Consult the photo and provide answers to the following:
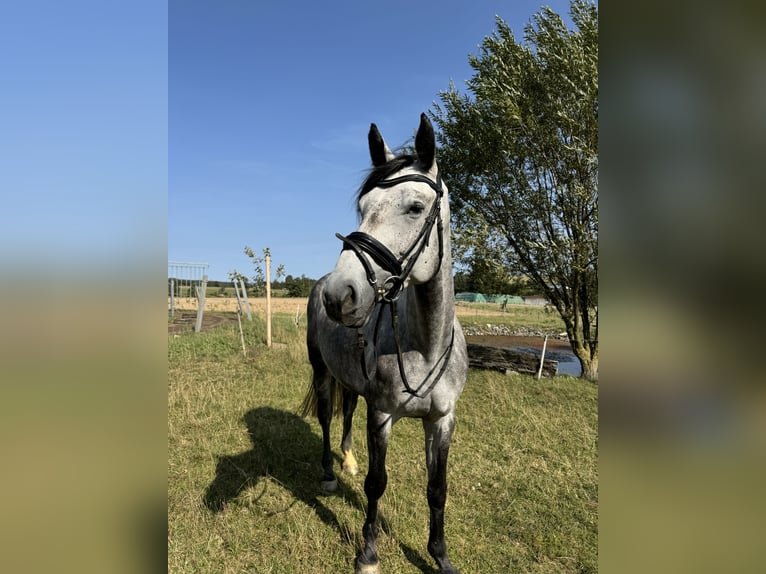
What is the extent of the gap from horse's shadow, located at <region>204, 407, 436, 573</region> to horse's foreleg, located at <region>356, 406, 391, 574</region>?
312 mm

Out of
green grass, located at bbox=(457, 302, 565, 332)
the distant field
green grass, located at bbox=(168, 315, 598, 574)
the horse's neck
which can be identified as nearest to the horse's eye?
the horse's neck

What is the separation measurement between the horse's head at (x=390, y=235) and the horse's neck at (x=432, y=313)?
0.14m

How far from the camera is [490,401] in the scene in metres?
7.07

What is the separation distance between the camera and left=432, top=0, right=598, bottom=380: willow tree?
861 centimetres

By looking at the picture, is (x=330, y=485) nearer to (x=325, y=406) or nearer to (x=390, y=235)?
(x=325, y=406)

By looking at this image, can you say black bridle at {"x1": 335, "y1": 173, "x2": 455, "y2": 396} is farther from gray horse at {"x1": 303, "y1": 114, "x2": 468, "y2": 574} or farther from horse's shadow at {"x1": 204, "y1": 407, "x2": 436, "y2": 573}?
horse's shadow at {"x1": 204, "y1": 407, "x2": 436, "y2": 573}

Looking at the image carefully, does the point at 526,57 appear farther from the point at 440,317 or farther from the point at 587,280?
the point at 440,317

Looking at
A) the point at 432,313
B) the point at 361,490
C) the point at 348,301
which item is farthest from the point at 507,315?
the point at 348,301

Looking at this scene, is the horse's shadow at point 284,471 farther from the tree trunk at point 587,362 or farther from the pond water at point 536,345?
the pond water at point 536,345

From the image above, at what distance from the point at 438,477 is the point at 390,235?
6.12 ft

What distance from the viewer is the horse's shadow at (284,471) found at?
3.54 m
